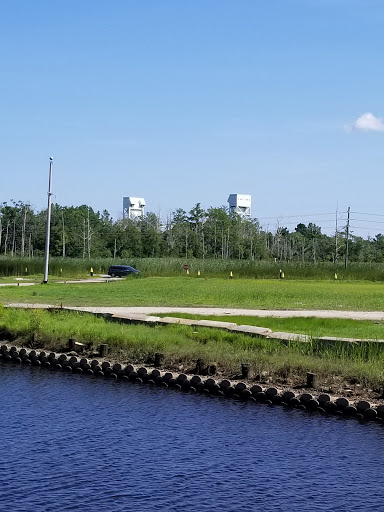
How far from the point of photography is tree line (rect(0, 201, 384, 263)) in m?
133

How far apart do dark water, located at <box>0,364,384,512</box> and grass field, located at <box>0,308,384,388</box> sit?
2195mm

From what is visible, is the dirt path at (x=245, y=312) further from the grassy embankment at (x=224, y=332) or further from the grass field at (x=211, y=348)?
the grass field at (x=211, y=348)

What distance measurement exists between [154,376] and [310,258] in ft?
462

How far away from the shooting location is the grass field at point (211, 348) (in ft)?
71.6

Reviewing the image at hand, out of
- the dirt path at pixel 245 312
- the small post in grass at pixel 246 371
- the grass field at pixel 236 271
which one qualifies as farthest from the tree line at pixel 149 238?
the small post in grass at pixel 246 371

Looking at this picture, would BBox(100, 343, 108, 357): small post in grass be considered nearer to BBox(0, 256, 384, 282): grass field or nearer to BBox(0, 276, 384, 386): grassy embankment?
BBox(0, 276, 384, 386): grassy embankment

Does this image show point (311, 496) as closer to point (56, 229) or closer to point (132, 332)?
point (132, 332)

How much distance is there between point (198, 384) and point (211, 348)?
2.76 meters

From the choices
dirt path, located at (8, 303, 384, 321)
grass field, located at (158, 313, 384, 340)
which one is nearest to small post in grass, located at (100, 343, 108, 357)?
grass field, located at (158, 313, 384, 340)

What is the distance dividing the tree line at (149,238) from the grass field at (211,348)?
9358 cm

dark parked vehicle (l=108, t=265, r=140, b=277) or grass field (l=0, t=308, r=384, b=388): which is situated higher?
dark parked vehicle (l=108, t=265, r=140, b=277)

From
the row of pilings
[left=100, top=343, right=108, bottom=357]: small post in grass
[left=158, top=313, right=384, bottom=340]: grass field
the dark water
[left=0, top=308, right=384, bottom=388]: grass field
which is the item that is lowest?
the dark water

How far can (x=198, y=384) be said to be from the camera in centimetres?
2202

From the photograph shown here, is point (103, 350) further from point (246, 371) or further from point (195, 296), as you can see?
point (195, 296)
